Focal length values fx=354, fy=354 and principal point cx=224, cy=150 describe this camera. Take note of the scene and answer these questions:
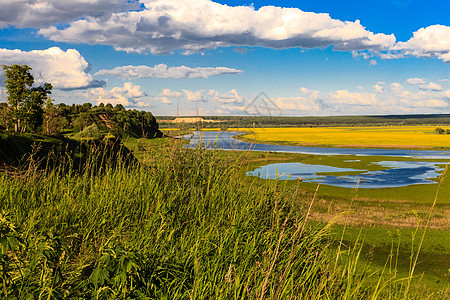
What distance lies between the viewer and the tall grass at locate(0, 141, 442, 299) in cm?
297

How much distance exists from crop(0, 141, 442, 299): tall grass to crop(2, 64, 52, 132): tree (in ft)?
159

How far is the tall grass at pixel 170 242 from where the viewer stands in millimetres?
2967

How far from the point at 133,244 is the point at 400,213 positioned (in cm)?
3015

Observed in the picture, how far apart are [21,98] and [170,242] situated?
2088 inches

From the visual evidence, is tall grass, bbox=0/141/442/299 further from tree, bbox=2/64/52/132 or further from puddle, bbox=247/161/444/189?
tree, bbox=2/64/52/132

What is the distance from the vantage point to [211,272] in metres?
3.56

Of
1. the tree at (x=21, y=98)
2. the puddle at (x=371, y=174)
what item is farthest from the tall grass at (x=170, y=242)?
the tree at (x=21, y=98)

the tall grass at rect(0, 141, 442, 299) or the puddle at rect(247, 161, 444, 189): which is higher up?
the tall grass at rect(0, 141, 442, 299)

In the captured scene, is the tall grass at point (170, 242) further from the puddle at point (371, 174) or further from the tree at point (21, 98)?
the tree at point (21, 98)

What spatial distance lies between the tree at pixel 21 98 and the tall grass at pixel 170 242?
48312mm

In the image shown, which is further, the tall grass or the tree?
the tree

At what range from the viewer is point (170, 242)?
4145 mm

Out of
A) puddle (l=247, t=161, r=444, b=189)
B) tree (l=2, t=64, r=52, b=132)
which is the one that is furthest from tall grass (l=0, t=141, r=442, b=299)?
tree (l=2, t=64, r=52, b=132)

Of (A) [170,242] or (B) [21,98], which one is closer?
(A) [170,242]
